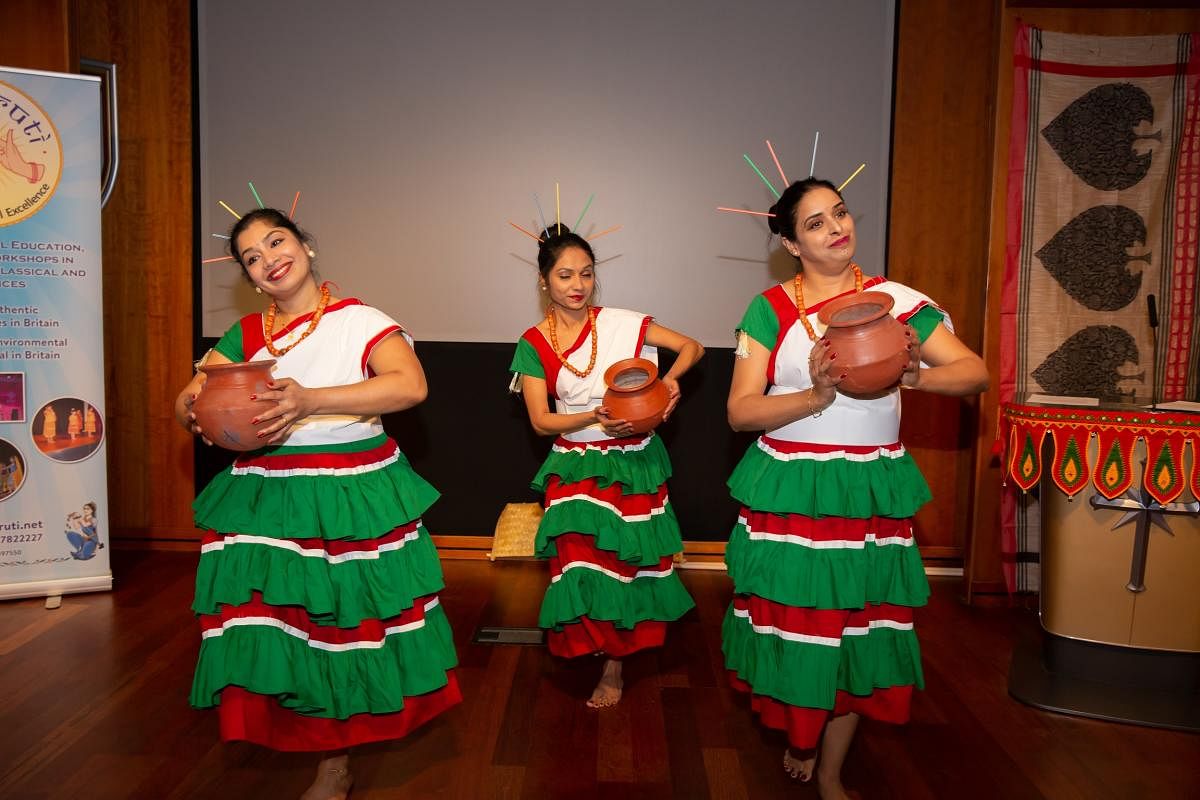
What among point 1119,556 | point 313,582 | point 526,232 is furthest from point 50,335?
point 1119,556

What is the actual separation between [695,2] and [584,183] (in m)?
0.95

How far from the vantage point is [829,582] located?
2.04 meters

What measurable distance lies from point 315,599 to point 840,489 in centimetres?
120

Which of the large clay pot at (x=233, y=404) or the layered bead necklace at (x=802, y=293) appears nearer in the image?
the large clay pot at (x=233, y=404)

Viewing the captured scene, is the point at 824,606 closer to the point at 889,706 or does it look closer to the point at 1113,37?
the point at 889,706

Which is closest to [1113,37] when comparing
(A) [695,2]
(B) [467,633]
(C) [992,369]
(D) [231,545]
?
(C) [992,369]

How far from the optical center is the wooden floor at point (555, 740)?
2.29 metres

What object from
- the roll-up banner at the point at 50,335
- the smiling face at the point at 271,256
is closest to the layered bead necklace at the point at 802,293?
the smiling face at the point at 271,256

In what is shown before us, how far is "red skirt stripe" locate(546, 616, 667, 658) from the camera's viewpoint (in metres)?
2.85

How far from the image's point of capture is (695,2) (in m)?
4.10

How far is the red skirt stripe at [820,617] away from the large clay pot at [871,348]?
532mm

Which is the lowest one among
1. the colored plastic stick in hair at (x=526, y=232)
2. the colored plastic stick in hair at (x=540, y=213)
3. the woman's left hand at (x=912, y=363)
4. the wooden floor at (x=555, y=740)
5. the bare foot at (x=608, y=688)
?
the wooden floor at (x=555, y=740)

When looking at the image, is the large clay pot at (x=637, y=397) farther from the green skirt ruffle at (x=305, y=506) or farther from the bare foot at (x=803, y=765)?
the bare foot at (x=803, y=765)

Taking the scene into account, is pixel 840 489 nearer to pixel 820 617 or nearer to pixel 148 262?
pixel 820 617
